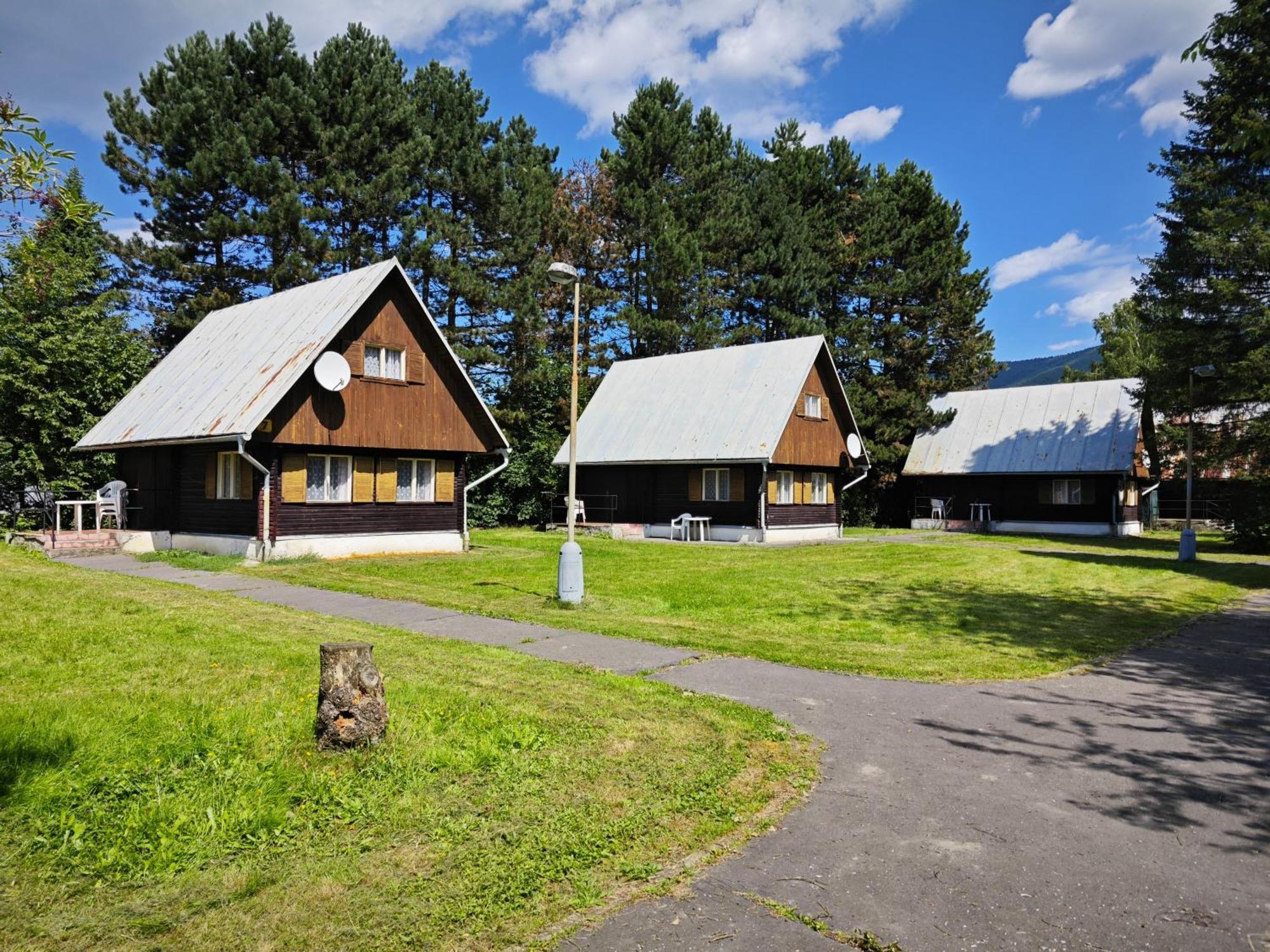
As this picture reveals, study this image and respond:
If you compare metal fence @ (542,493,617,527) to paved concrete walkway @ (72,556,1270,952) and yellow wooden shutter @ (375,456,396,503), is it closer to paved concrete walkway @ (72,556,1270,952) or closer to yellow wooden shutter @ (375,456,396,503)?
yellow wooden shutter @ (375,456,396,503)

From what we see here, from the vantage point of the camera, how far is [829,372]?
3262 centimetres

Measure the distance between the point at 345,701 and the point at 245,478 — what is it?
1705 cm

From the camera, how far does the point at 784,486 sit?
30844 millimetres

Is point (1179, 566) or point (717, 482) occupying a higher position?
point (717, 482)

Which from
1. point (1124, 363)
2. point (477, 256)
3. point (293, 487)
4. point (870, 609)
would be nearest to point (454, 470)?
point (293, 487)

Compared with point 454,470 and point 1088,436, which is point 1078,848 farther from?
A: point 1088,436

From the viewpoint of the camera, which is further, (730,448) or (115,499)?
(730,448)

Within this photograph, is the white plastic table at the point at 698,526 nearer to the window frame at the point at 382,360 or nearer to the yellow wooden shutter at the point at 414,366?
the yellow wooden shutter at the point at 414,366

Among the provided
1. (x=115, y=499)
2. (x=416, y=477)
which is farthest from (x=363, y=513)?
(x=115, y=499)

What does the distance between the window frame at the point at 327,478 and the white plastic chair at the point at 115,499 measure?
23.4 ft

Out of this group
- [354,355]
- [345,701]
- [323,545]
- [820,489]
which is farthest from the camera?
[820,489]

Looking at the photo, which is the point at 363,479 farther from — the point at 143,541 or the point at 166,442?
the point at 143,541

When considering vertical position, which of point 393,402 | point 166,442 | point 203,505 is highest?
point 393,402

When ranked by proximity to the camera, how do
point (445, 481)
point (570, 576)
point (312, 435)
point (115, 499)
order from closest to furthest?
1. point (570, 576)
2. point (312, 435)
3. point (115, 499)
4. point (445, 481)
